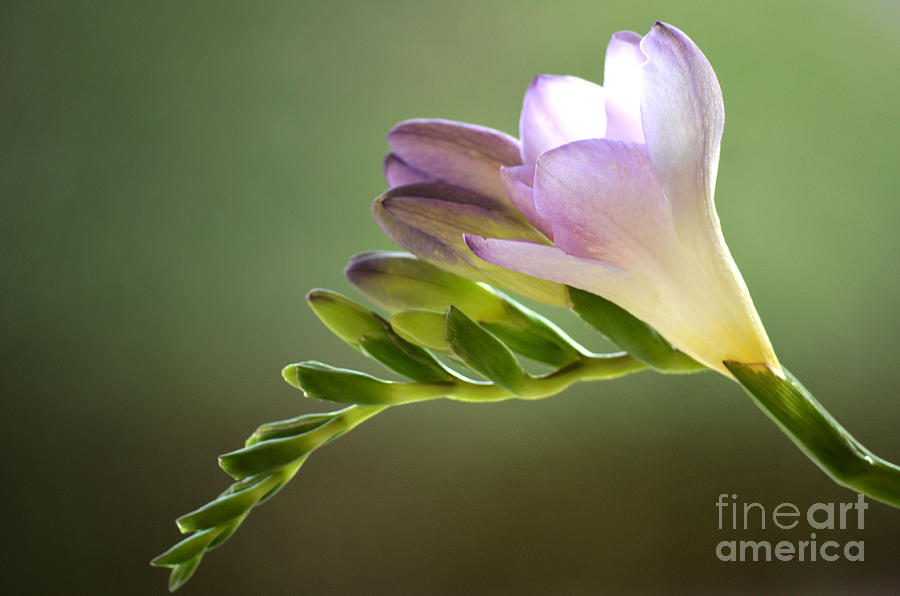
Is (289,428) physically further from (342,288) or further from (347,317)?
(342,288)

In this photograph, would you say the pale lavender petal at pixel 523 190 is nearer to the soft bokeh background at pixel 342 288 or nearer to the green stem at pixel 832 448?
the green stem at pixel 832 448

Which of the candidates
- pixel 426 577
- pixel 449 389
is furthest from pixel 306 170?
pixel 449 389

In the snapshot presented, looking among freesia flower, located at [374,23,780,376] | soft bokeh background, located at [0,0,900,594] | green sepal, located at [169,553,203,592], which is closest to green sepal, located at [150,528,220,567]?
green sepal, located at [169,553,203,592]

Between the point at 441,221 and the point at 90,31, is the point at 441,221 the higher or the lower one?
the lower one

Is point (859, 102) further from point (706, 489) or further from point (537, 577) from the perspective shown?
point (537, 577)

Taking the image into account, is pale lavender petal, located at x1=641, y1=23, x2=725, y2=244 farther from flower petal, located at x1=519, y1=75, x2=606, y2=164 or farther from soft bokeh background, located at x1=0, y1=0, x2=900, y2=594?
soft bokeh background, located at x1=0, y1=0, x2=900, y2=594

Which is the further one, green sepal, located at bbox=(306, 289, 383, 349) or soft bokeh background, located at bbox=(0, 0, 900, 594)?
soft bokeh background, located at bbox=(0, 0, 900, 594)
